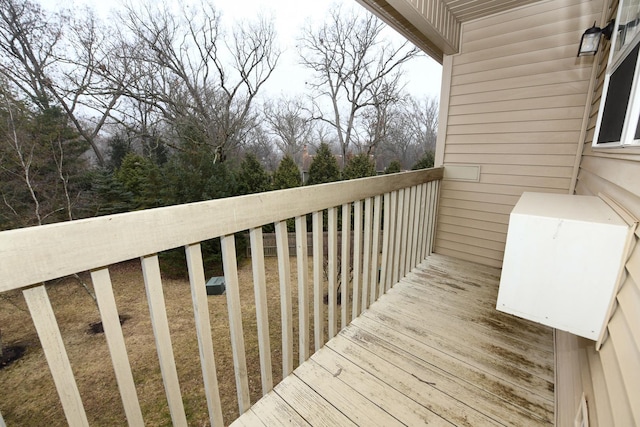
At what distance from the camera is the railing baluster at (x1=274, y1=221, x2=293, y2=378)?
4.36 ft

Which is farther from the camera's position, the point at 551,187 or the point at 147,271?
the point at 551,187

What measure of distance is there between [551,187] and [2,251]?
359cm

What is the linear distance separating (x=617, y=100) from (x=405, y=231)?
58.4 inches

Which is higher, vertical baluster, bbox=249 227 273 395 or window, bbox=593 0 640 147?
window, bbox=593 0 640 147

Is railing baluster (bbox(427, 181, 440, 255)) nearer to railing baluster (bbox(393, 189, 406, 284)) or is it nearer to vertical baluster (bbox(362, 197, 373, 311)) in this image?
railing baluster (bbox(393, 189, 406, 284))

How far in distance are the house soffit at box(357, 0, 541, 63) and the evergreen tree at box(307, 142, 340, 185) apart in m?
6.77

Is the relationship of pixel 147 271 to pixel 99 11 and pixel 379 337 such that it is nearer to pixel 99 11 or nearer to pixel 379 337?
pixel 379 337

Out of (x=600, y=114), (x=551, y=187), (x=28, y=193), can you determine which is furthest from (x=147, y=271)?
(x=28, y=193)

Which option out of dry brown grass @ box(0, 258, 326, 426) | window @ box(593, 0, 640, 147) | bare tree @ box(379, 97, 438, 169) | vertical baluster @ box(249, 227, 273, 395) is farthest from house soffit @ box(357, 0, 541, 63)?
bare tree @ box(379, 97, 438, 169)

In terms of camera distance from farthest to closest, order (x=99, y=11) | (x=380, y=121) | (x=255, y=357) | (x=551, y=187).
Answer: (x=380, y=121) < (x=99, y=11) < (x=255, y=357) < (x=551, y=187)

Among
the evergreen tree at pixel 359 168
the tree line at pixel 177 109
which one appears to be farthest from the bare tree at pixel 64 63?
the evergreen tree at pixel 359 168

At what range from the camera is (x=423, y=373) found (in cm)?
154

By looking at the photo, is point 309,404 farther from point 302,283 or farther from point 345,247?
point 345,247

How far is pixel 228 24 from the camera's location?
428 inches
